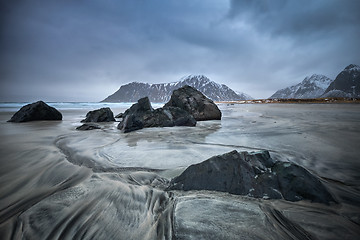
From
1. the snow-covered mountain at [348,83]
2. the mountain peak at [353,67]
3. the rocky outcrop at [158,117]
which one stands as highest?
the mountain peak at [353,67]

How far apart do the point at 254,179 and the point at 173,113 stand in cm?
593

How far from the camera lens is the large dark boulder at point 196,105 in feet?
31.0

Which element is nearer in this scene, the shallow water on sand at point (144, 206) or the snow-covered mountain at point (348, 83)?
the shallow water on sand at point (144, 206)

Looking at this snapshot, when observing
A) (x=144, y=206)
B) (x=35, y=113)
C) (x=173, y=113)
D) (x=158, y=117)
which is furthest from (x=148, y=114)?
(x=35, y=113)

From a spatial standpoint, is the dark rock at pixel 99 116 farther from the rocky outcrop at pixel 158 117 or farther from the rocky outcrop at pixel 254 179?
the rocky outcrop at pixel 254 179

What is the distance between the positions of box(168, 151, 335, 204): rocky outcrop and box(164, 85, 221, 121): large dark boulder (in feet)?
24.8

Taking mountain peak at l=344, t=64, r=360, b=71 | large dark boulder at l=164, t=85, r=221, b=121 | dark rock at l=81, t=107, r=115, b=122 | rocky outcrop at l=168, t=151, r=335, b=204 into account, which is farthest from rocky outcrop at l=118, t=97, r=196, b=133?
mountain peak at l=344, t=64, r=360, b=71

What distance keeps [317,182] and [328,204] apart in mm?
207

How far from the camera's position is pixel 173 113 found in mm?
7422

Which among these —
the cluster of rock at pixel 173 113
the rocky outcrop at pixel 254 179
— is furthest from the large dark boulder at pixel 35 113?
the rocky outcrop at pixel 254 179

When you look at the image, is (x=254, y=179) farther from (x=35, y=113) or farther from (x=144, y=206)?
(x=35, y=113)

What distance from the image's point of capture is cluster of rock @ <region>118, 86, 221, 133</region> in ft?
20.4

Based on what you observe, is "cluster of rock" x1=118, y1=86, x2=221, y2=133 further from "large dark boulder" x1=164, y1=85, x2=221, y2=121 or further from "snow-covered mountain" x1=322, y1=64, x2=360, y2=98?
"snow-covered mountain" x1=322, y1=64, x2=360, y2=98

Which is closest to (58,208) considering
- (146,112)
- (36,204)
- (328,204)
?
(36,204)
